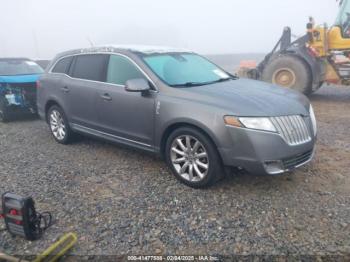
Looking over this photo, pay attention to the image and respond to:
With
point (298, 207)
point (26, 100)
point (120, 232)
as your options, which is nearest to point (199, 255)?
point (120, 232)

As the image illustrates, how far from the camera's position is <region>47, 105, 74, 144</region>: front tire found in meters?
5.54

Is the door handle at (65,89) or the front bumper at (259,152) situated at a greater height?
the door handle at (65,89)

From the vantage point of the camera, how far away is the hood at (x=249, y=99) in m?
3.49

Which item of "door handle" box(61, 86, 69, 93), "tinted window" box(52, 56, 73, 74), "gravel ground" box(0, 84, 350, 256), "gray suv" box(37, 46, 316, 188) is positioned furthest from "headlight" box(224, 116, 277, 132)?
"tinted window" box(52, 56, 73, 74)

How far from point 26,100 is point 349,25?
8695 mm

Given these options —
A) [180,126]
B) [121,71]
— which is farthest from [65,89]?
[180,126]

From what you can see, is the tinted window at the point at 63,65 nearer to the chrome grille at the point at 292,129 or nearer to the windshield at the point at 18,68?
the windshield at the point at 18,68

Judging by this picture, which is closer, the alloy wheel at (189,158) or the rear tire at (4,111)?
the alloy wheel at (189,158)

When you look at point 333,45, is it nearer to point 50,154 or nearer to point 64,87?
point 64,87

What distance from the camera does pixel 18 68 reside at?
8.35m

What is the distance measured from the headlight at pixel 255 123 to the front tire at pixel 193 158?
15.7 inches

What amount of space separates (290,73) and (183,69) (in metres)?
5.64

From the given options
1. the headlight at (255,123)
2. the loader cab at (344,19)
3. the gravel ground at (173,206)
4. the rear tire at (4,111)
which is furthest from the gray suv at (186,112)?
the loader cab at (344,19)

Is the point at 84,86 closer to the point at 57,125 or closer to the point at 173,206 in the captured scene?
the point at 57,125
